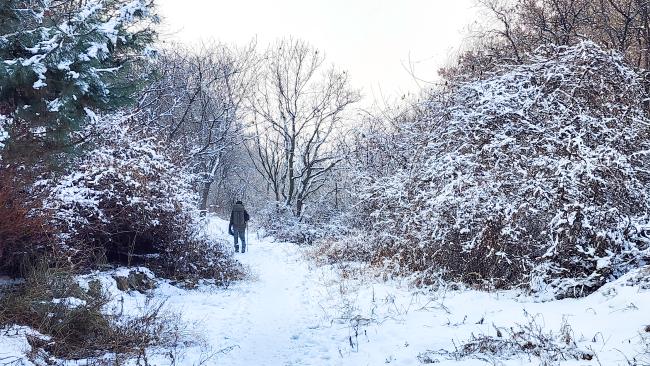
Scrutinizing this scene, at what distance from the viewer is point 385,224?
1168 centimetres

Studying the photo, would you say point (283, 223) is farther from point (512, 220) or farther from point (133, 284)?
point (512, 220)

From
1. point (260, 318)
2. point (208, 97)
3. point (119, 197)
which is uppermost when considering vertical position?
point (208, 97)

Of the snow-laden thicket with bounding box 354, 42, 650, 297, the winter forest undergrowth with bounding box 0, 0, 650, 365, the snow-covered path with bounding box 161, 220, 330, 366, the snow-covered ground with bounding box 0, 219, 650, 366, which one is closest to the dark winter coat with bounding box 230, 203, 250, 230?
the winter forest undergrowth with bounding box 0, 0, 650, 365

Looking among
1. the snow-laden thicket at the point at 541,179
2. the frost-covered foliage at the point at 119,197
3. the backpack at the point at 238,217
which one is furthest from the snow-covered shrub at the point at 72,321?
the backpack at the point at 238,217

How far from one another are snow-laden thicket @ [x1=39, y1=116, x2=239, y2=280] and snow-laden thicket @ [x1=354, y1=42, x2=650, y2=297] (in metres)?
5.00

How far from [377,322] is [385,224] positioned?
17.9ft

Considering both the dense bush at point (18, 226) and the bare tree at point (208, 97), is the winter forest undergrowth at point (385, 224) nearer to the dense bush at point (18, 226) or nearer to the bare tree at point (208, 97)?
the dense bush at point (18, 226)

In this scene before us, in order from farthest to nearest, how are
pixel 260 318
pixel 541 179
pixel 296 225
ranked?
pixel 296 225, pixel 260 318, pixel 541 179

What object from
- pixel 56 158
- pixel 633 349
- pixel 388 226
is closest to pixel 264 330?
pixel 56 158

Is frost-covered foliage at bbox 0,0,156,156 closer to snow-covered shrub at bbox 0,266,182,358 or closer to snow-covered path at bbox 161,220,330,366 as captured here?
snow-covered shrub at bbox 0,266,182,358

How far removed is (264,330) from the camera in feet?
21.9

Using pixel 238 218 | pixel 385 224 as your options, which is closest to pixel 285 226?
pixel 238 218

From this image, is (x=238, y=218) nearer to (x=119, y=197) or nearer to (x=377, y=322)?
(x=119, y=197)

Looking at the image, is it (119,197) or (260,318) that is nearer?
(260,318)
